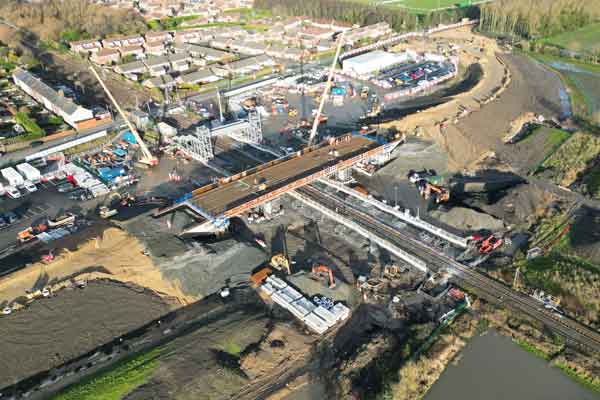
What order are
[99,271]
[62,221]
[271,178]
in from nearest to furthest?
[99,271], [62,221], [271,178]

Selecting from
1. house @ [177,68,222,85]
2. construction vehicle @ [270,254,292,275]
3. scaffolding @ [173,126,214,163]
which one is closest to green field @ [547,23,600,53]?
house @ [177,68,222,85]

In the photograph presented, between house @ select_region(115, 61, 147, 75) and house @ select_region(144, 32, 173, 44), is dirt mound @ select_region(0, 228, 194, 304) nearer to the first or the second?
house @ select_region(115, 61, 147, 75)

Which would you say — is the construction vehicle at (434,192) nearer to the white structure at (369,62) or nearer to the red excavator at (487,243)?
the red excavator at (487,243)

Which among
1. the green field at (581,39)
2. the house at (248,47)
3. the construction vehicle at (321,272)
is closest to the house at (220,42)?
the house at (248,47)

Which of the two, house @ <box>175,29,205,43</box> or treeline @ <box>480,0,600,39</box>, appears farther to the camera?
house @ <box>175,29,205,43</box>

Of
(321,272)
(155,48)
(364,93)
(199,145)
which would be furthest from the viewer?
(155,48)

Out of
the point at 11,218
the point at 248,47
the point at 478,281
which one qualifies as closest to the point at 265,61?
the point at 248,47

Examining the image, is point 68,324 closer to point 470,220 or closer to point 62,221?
point 62,221
